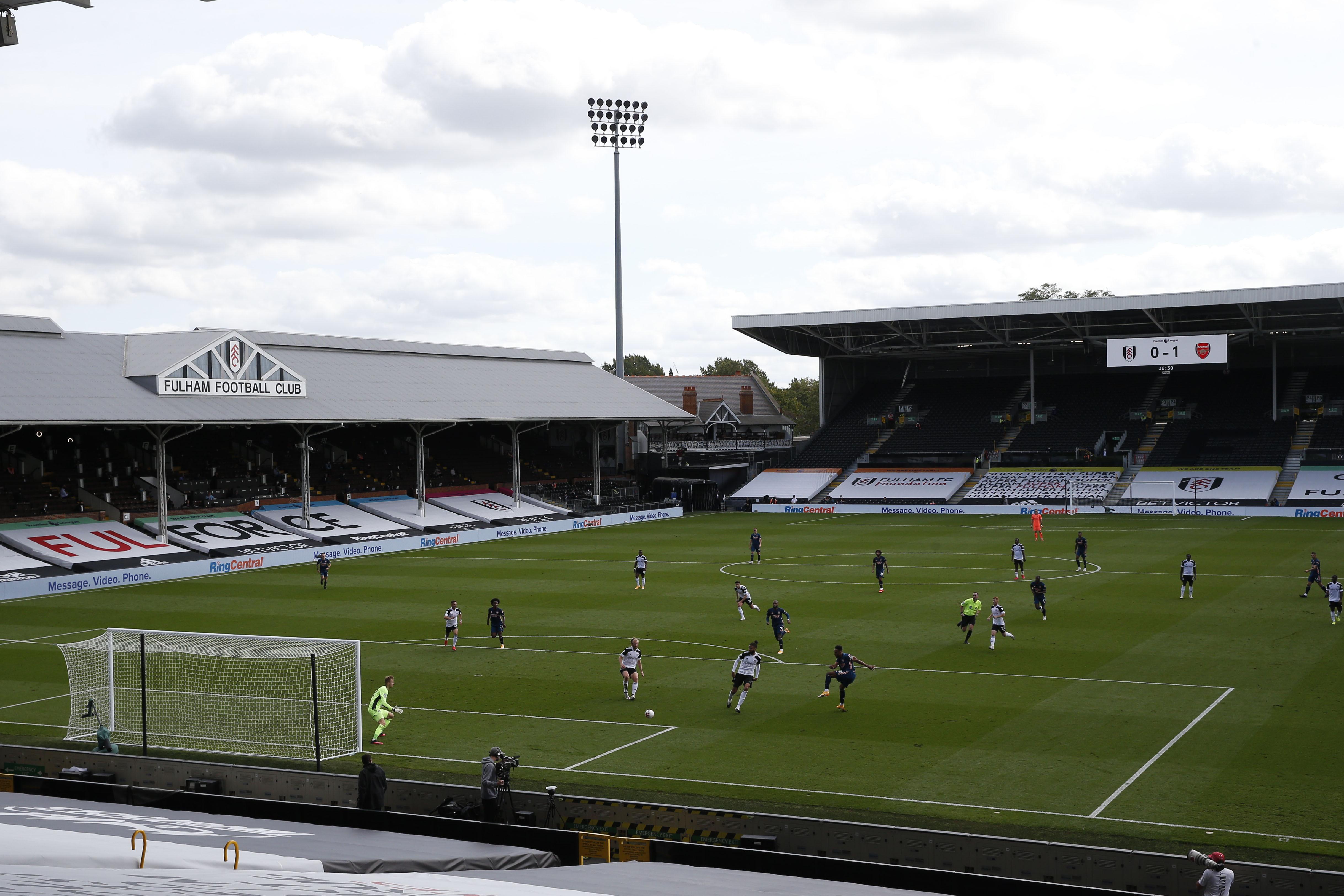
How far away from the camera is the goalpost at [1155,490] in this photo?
6806cm

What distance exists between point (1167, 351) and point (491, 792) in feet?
203

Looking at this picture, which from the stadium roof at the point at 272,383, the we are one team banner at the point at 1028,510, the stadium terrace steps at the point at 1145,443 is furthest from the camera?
the stadium terrace steps at the point at 1145,443

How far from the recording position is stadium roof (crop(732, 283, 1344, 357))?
6612 cm

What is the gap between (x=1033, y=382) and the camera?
7819cm

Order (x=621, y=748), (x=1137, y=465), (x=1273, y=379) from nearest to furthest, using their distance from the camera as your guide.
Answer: (x=621, y=748) → (x=1273, y=379) → (x=1137, y=465)

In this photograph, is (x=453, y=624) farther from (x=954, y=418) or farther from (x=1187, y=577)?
(x=954, y=418)

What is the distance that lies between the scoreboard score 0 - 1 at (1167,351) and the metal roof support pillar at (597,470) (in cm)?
3075

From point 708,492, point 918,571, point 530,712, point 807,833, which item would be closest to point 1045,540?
point 918,571

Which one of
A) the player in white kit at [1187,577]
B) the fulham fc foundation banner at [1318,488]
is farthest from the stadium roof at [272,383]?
the player in white kit at [1187,577]

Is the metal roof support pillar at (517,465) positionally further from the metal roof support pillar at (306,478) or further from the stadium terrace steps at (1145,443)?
the stadium terrace steps at (1145,443)

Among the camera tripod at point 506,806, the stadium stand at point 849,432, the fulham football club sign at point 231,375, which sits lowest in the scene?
the camera tripod at point 506,806

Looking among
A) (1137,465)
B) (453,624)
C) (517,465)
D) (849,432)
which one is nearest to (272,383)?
(517,465)

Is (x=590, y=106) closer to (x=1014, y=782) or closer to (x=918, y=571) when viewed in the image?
(x=918, y=571)

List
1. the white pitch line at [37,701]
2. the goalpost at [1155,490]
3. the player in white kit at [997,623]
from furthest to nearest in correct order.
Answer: the goalpost at [1155,490] → the player in white kit at [997,623] → the white pitch line at [37,701]
